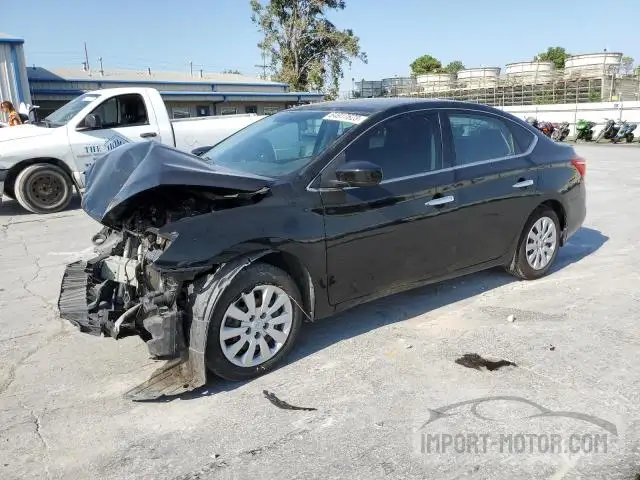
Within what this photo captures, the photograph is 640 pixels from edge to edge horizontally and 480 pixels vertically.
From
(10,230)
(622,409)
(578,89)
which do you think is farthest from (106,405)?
(578,89)

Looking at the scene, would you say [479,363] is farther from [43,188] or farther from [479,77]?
[479,77]

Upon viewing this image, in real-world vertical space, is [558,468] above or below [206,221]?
below

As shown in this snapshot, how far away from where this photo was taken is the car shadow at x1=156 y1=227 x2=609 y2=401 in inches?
159

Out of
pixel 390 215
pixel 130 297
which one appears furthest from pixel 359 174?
pixel 130 297

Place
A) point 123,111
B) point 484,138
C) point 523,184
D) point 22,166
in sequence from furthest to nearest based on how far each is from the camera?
point 123,111
point 22,166
point 523,184
point 484,138

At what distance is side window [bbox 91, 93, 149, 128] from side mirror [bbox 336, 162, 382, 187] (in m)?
7.17

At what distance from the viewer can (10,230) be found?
8.37m

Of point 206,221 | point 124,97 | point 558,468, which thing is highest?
point 124,97

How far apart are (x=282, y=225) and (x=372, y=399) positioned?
1.20 metres

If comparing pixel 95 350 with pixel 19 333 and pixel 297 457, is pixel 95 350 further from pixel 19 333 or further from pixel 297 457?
pixel 297 457

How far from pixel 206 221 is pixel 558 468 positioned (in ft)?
7.43

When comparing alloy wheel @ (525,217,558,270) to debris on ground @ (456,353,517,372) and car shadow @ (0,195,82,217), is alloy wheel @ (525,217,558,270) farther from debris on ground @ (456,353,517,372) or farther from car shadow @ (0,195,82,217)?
car shadow @ (0,195,82,217)

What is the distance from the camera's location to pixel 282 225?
3682mm

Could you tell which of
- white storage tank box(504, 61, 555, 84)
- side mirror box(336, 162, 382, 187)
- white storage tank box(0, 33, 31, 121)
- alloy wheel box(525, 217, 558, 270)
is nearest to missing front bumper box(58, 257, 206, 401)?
side mirror box(336, 162, 382, 187)
